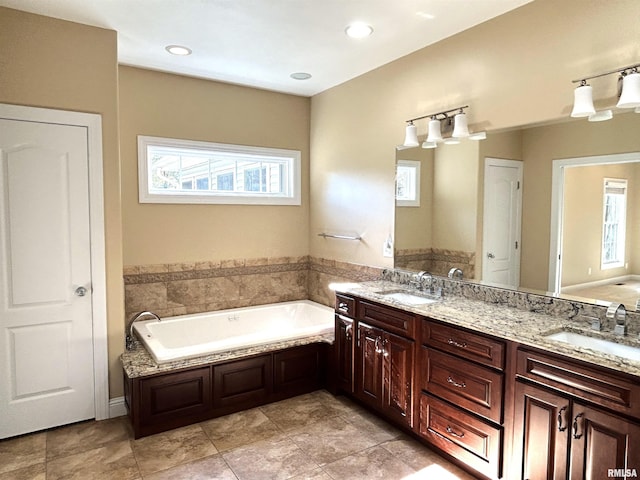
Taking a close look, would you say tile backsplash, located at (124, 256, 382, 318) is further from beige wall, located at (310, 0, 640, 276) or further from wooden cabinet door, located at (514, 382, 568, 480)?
wooden cabinet door, located at (514, 382, 568, 480)

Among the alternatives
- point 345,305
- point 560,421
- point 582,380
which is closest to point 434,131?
point 345,305

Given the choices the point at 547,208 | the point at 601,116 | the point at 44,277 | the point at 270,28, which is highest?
the point at 270,28

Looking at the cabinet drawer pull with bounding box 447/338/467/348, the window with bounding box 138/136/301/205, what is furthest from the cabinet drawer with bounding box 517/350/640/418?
the window with bounding box 138/136/301/205

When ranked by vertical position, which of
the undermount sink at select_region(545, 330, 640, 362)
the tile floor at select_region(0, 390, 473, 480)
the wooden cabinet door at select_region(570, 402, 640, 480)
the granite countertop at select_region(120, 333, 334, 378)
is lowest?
the tile floor at select_region(0, 390, 473, 480)

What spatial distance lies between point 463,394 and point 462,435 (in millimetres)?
238

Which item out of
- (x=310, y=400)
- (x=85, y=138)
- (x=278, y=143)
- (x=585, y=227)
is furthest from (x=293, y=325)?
(x=585, y=227)

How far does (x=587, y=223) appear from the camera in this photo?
2416mm

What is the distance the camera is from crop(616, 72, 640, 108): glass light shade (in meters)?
1.99

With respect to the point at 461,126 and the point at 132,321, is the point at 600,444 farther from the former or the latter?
the point at 132,321

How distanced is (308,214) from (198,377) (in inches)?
88.6

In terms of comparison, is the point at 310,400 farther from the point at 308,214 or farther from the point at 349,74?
the point at 349,74

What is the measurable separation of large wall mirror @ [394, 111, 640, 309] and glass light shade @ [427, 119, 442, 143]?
0.14 metres

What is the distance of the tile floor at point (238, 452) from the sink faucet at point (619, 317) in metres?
1.15

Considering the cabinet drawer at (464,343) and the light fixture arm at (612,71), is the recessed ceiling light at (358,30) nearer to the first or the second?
the light fixture arm at (612,71)
